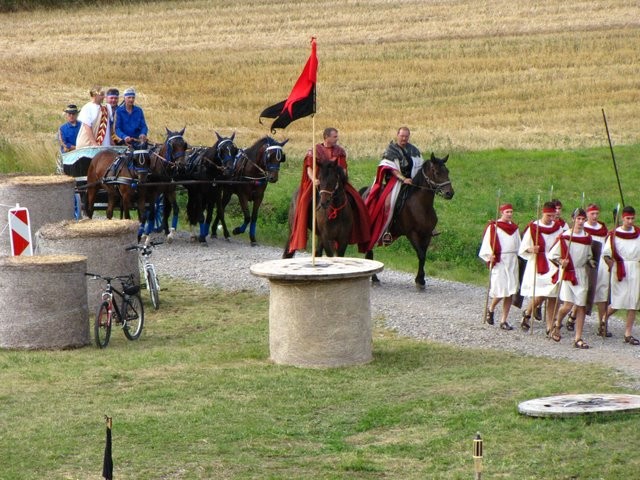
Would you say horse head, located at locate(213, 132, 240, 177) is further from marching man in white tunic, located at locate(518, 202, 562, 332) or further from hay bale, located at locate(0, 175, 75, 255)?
marching man in white tunic, located at locate(518, 202, 562, 332)

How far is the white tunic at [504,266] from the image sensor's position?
1845 centimetres

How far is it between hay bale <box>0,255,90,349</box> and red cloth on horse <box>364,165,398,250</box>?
5.62 meters

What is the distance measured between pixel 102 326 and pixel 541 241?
5724 mm

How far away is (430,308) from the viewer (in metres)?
19.9

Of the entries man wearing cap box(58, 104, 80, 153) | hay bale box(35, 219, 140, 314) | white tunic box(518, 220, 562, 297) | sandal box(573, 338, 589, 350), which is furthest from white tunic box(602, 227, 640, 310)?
man wearing cap box(58, 104, 80, 153)

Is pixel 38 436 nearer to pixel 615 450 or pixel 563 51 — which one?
pixel 615 450

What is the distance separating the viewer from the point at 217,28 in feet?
188

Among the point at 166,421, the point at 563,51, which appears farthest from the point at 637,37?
the point at 166,421

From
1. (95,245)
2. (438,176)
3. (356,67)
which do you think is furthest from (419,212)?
(356,67)

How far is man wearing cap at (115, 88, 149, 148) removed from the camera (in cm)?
2523

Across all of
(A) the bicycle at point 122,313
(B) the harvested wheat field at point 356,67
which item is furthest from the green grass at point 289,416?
(B) the harvested wheat field at point 356,67

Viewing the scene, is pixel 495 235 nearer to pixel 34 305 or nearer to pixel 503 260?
pixel 503 260

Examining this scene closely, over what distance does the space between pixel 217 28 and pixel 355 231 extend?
37423mm

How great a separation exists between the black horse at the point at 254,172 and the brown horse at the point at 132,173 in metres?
1.15
